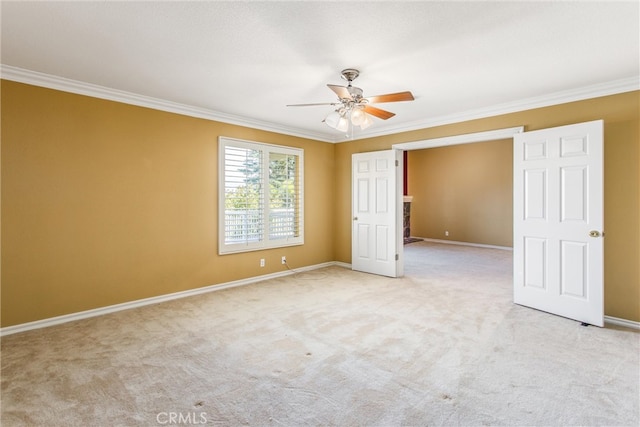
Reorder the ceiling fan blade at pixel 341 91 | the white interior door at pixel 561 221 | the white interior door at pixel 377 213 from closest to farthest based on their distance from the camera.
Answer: the ceiling fan blade at pixel 341 91 → the white interior door at pixel 561 221 → the white interior door at pixel 377 213

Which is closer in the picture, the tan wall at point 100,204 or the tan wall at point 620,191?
the tan wall at point 100,204

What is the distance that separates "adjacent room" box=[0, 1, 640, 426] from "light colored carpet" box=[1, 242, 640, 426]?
2cm

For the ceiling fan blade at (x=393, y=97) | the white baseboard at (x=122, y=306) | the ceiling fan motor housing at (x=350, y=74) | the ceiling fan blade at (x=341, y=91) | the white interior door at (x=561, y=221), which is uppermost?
the ceiling fan motor housing at (x=350, y=74)

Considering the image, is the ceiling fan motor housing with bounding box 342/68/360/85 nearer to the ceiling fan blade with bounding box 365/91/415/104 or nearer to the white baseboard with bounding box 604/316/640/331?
the ceiling fan blade with bounding box 365/91/415/104

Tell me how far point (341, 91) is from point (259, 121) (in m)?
2.43

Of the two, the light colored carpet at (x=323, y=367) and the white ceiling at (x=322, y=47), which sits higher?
the white ceiling at (x=322, y=47)

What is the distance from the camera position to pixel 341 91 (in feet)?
9.41

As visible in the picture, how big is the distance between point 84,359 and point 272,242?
300 centimetres

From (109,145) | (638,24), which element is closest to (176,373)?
(109,145)

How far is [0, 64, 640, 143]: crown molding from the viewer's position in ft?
10.5

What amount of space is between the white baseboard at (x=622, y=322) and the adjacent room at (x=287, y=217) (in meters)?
0.01

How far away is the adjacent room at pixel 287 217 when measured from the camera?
2127 mm

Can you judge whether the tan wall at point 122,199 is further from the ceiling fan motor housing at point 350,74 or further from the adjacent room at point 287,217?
the ceiling fan motor housing at point 350,74

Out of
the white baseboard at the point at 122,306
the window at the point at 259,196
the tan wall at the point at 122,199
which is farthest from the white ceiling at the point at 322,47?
the white baseboard at the point at 122,306
